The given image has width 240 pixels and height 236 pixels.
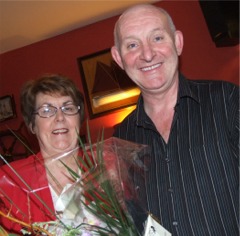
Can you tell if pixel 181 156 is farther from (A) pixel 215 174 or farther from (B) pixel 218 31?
(B) pixel 218 31

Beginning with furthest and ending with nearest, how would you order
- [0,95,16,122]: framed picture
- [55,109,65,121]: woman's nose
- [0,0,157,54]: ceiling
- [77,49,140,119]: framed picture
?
[0,95,16,122]: framed picture
[77,49,140,119]: framed picture
[0,0,157,54]: ceiling
[55,109,65,121]: woman's nose

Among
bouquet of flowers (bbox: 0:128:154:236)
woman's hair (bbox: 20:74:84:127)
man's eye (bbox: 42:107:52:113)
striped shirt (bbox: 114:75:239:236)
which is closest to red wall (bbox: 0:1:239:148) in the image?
woman's hair (bbox: 20:74:84:127)

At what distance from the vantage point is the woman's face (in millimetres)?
1500

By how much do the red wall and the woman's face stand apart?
96.6 inches

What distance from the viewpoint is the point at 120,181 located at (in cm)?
82

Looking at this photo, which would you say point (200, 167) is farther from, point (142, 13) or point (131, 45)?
point (142, 13)

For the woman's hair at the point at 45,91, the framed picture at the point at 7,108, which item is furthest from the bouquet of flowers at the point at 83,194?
the framed picture at the point at 7,108

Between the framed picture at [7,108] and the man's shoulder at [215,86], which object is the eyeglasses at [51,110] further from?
the framed picture at [7,108]

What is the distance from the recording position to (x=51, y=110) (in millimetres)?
1602

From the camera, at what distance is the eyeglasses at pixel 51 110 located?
1594mm

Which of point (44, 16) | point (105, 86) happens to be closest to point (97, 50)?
point (105, 86)

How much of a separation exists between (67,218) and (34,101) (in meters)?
1.01

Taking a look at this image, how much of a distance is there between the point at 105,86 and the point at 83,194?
350 centimetres

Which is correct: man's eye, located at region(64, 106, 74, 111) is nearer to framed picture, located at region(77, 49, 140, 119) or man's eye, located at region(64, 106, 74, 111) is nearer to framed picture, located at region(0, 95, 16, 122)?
framed picture, located at region(77, 49, 140, 119)
